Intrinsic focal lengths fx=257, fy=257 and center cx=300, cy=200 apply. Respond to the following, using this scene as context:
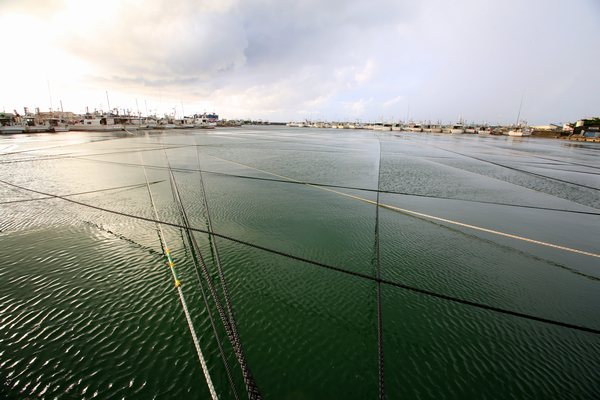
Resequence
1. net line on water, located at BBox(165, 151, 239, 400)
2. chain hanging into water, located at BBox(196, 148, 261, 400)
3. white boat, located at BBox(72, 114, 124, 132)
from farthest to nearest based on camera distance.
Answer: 1. white boat, located at BBox(72, 114, 124, 132)
2. net line on water, located at BBox(165, 151, 239, 400)
3. chain hanging into water, located at BBox(196, 148, 261, 400)

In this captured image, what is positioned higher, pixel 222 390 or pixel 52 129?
pixel 52 129

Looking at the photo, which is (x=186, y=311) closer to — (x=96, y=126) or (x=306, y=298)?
(x=306, y=298)

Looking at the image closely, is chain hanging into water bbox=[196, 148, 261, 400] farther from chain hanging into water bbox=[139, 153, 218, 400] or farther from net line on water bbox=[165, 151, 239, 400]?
chain hanging into water bbox=[139, 153, 218, 400]

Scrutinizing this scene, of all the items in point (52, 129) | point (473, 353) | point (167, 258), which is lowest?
point (473, 353)

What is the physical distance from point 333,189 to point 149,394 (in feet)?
42.0

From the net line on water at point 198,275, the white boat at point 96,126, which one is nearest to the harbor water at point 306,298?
the net line on water at point 198,275

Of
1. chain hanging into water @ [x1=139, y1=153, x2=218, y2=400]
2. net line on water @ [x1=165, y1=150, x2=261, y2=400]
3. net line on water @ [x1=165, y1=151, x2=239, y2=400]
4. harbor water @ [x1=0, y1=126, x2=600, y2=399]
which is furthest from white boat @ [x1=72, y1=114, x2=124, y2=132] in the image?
net line on water @ [x1=165, y1=150, x2=261, y2=400]

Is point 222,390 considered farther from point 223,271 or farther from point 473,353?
point 473,353

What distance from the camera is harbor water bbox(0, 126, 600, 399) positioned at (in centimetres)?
421

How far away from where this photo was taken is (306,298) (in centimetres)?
607

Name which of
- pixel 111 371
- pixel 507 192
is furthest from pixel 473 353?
pixel 507 192

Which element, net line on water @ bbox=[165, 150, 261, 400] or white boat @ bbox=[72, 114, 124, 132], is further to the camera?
white boat @ bbox=[72, 114, 124, 132]

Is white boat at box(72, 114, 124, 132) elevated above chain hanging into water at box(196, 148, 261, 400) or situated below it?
above

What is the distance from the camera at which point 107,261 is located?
23.3 feet
